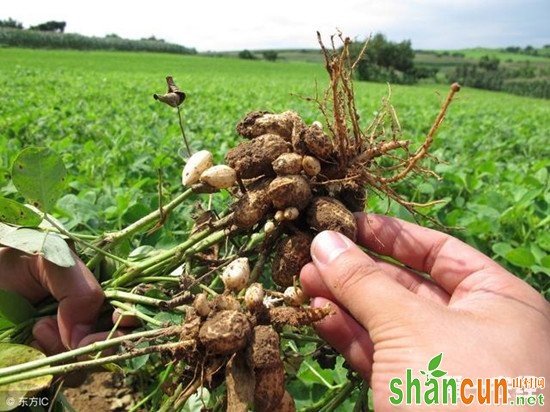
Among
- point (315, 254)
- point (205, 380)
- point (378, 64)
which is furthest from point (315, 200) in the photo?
point (378, 64)

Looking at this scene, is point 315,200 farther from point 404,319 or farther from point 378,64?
point 378,64

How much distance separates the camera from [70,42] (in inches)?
1715

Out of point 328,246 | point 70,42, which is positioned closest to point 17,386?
point 328,246

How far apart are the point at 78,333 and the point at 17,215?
36 centimetres

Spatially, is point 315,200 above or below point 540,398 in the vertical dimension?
above

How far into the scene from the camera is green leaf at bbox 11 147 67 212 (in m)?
1.29

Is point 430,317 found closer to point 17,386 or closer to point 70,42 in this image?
point 17,386

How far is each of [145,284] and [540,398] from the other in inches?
38.2

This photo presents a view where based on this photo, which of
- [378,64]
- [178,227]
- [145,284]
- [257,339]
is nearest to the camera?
[257,339]

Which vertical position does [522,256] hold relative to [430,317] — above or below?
below

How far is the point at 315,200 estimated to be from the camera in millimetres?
1347

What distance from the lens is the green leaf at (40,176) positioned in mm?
1289

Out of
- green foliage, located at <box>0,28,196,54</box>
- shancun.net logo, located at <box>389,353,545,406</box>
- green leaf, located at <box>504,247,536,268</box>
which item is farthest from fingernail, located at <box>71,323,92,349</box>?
green foliage, located at <box>0,28,196,54</box>

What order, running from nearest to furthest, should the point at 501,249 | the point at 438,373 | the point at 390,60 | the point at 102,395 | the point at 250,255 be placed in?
1. the point at 438,373
2. the point at 250,255
3. the point at 501,249
4. the point at 102,395
5. the point at 390,60
